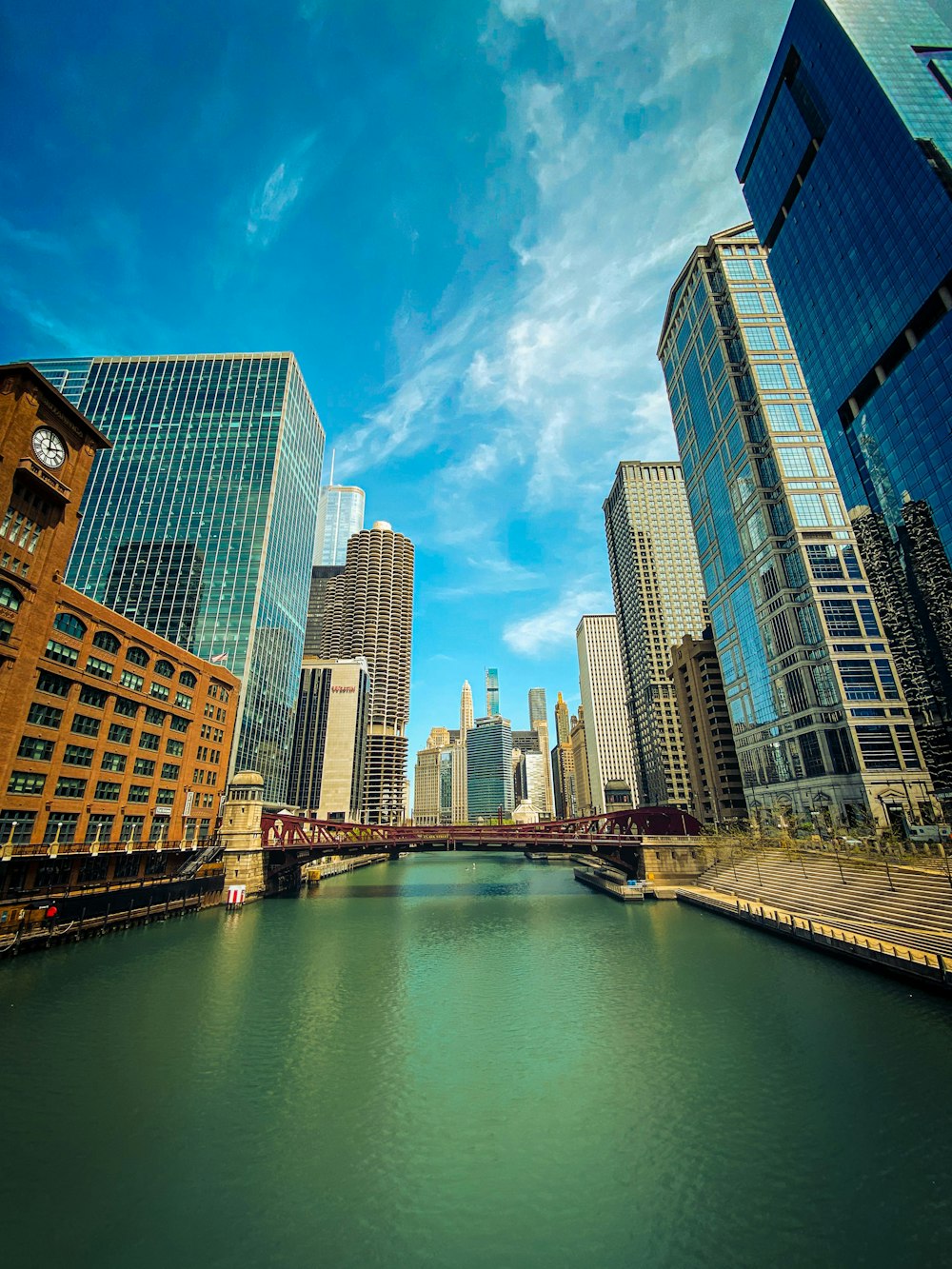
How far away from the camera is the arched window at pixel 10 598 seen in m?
45.4

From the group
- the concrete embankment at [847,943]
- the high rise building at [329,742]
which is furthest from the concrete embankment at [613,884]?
the high rise building at [329,742]

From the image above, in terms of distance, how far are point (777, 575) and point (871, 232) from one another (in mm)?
55276

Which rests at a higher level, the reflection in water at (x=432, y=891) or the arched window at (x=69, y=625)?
the arched window at (x=69, y=625)

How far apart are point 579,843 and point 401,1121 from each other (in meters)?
71.9

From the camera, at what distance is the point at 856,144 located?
9088cm

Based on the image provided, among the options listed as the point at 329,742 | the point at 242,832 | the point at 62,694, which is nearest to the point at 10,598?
the point at 62,694

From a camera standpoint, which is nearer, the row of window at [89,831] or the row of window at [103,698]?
the row of window at [89,831]

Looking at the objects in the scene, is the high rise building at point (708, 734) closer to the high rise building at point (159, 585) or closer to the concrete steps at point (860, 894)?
the concrete steps at point (860, 894)

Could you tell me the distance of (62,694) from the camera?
52.1m

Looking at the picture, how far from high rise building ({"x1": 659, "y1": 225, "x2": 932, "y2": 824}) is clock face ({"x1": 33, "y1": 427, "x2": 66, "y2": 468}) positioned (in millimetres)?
108387

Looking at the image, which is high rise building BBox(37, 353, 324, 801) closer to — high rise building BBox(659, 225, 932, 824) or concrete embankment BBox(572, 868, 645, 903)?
concrete embankment BBox(572, 868, 645, 903)

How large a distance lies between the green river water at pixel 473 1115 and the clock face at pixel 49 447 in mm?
40264

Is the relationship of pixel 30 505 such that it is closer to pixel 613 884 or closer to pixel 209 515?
pixel 209 515

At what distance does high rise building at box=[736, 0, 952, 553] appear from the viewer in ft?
256
